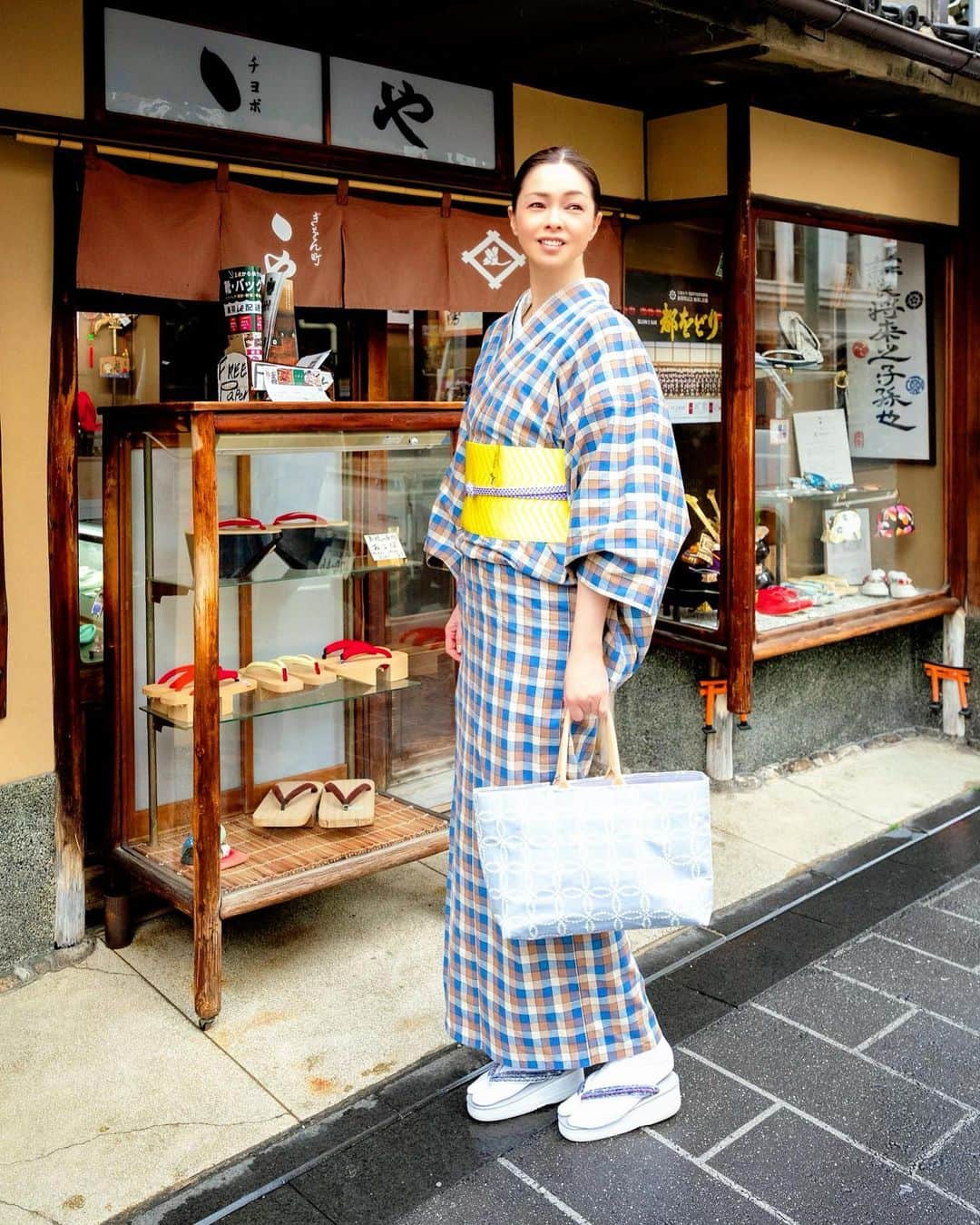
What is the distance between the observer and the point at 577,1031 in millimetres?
3449

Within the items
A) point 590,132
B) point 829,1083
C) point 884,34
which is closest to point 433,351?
point 590,132

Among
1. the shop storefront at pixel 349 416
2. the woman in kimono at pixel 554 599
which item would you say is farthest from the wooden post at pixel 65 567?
the woman in kimono at pixel 554 599

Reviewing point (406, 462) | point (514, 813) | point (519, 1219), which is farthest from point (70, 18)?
point (519, 1219)

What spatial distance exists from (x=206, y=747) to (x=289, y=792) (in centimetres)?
103

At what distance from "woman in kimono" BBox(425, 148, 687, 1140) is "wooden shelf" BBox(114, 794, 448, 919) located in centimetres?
100

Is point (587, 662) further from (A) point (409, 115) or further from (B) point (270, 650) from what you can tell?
(A) point (409, 115)

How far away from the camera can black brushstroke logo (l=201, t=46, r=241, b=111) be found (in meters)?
4.45

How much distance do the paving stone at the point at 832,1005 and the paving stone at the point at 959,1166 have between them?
579mm

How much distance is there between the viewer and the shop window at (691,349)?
6156 millimetres

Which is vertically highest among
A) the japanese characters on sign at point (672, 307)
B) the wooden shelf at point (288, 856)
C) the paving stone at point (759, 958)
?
the japanese characters on sign at point (672, 307)

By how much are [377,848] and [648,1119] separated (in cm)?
161

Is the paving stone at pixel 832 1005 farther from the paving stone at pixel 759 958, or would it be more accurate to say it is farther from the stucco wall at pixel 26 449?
the stucco wall at pixel 26 449

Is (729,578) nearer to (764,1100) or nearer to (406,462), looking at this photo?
(406,462)

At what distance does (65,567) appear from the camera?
438 centimetres
